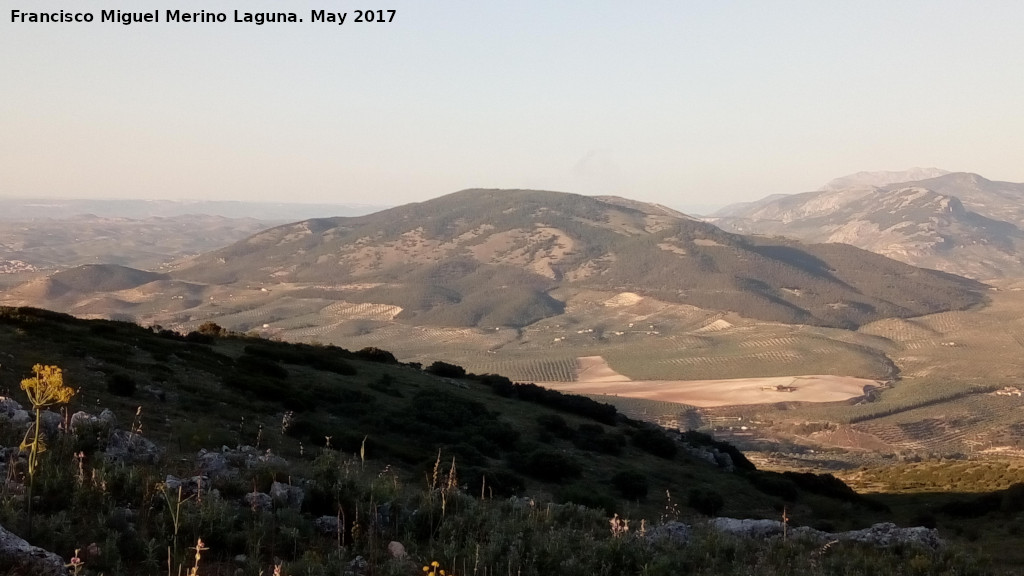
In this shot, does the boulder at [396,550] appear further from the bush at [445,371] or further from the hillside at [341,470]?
the bush at [445,371]

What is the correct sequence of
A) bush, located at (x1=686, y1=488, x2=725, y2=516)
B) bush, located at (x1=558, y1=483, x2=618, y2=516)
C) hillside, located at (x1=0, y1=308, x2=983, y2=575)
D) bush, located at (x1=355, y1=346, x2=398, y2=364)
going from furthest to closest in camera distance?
bush, located at (x1=355, y1=346, x2=398, y2=364) → bush, located at (x1=686, y1=488, x2=725, y2=516) → bush, located at (x1=558, y1=483, x2=618, y2=516) → hillside, located at (x1=0, y1=308, x2=983, y2=575)

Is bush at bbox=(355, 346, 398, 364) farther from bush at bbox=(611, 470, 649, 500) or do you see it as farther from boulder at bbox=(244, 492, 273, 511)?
boulder at bbox=(244, 492, 273, 511)

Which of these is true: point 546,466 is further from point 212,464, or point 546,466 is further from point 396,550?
point 396,550

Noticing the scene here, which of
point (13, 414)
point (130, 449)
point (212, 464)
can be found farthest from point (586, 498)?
point (13, 414)

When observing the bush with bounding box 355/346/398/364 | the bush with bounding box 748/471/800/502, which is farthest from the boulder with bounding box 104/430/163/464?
the bush with bounding box 355/346/398/364

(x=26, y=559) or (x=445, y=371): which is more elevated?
(x=26, y=559)

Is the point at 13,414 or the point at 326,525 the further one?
the point at 13,414
